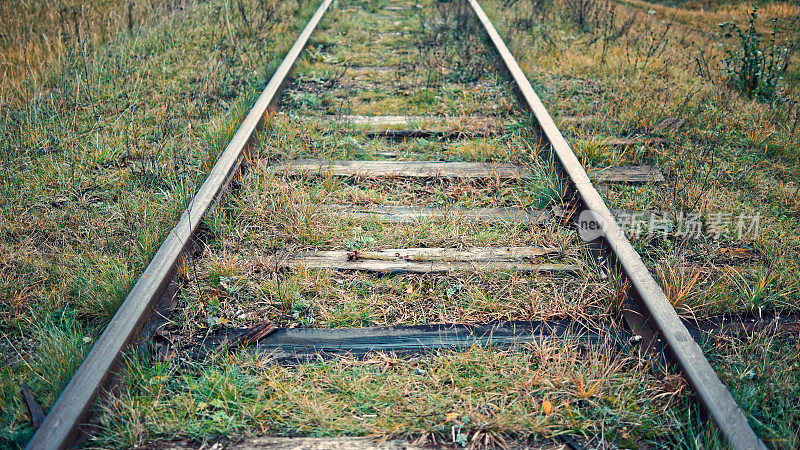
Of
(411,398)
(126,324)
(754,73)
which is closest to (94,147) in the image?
(126,324)

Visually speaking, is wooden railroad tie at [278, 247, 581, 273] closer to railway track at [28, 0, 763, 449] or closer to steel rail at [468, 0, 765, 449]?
railway track at [28, 0, 763, 449]

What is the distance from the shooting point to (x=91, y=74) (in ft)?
15.1

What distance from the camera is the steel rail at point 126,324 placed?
166cm

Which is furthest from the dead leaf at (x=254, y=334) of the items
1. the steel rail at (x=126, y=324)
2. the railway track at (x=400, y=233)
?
the steel rail at (x=126, y=324)

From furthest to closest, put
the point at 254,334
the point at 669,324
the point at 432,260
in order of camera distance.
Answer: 1. the point at 432,260
2. the point at 254,334
3. the point at 669,324

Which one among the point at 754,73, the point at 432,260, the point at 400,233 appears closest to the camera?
the point at 432,260

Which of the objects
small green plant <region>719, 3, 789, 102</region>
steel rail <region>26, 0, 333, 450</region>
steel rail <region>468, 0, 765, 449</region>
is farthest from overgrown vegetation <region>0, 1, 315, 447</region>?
small green plant <region>719, 3, 789, 102</region>

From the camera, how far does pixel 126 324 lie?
6.65 feet

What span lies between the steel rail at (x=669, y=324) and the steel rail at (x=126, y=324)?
6.85ft

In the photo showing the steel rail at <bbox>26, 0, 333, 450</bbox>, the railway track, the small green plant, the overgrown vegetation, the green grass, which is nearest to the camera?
the steel rail at <bbox>26, 0, 333, 450</bbox>

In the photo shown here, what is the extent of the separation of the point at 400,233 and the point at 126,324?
4.69ft

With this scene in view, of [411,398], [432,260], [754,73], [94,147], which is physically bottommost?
[411,398]

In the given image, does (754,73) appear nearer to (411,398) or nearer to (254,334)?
(411,398)

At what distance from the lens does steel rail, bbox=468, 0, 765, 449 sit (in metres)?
1.69
